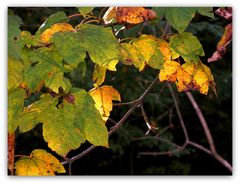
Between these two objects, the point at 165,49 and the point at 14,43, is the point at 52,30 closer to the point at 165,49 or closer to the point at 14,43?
the point at 14,43

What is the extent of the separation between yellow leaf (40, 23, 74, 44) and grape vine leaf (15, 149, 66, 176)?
0.23 m

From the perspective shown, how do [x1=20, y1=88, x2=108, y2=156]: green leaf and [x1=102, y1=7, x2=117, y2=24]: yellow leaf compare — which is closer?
[x1=20, y1=88, x2=108, y2=156]: green leaf

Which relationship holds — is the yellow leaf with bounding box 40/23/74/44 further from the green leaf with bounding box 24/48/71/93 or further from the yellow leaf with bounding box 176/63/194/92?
the yellow leaf with bounding box 176/63/194/92

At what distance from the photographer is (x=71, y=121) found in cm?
88

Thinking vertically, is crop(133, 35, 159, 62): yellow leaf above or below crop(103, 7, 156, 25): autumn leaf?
below

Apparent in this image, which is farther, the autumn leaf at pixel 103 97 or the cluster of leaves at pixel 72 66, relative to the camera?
the autumn leaf at pixel 103 97

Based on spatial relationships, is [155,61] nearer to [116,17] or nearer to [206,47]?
[116,17]

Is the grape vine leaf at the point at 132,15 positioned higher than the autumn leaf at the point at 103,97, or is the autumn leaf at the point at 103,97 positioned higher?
the grape vine leaf at the point at 132,15

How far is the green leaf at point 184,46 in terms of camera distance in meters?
0.99

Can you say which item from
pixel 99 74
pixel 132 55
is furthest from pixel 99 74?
pixel 132 55

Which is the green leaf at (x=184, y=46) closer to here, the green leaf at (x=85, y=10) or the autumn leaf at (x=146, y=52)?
the autumn leaf at (x=146, y=52)

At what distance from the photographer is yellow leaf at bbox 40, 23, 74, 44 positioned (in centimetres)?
91

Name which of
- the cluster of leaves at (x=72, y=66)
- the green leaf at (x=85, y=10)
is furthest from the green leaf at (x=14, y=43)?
the green leaf at (x=85, y=10)

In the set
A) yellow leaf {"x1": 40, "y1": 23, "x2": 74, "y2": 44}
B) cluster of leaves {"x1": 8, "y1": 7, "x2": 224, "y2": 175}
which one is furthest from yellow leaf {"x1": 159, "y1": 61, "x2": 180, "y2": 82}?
yellow leaf {"x1": 40, "y1": 23, "x2": 74, "y2": 44}
